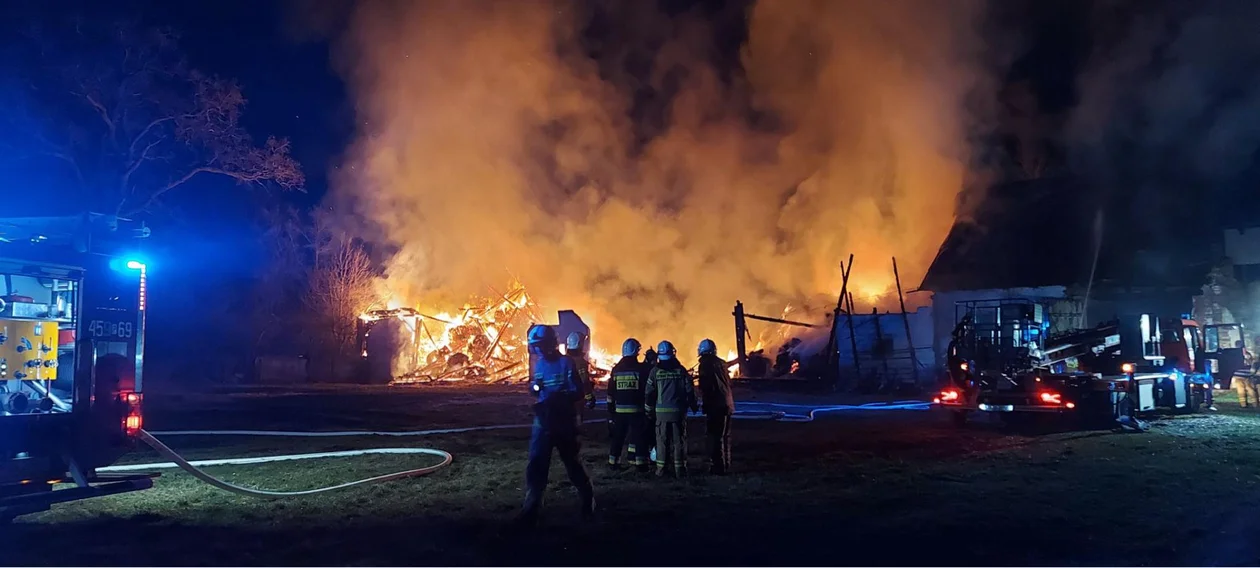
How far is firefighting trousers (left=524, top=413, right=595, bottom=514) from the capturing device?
266 inches

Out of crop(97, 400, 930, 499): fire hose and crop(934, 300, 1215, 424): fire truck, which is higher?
crop(934, 300, 1215, 424): fire truck

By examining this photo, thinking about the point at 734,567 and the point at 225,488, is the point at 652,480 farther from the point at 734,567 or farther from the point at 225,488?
the point at 225,488

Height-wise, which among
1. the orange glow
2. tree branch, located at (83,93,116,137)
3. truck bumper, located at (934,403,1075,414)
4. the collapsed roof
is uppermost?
tree branch, located at (83,93,116,137)

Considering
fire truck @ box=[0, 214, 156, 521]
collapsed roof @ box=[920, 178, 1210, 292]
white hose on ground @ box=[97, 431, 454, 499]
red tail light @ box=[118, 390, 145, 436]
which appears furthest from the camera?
collapsed roof @ box=[920, 178, 1210, 292]

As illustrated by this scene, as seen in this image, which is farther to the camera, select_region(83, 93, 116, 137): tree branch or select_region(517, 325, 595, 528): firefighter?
select_region(83, 93, 116, 137): tree branch

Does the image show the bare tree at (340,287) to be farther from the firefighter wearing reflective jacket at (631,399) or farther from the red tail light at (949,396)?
the firefighter wearing reflective jacket at (631,399)

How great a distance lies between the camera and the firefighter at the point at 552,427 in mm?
6770

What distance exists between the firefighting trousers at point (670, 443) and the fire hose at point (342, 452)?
104 inches

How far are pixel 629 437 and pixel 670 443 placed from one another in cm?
53

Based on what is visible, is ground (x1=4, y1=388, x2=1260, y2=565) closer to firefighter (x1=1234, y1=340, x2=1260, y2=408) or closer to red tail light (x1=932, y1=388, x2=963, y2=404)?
red tail light (x1=932, y1=388, x2=963, y2=404)

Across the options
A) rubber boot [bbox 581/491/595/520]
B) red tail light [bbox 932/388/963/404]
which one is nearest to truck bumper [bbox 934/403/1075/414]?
red tail light [bbox 932/388/963/404]

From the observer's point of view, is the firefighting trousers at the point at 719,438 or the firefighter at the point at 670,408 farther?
the firefighting trousers at the point at 719,438

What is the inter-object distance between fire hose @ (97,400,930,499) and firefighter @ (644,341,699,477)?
2659mm

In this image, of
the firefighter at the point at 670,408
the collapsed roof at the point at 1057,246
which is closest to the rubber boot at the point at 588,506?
the firefighter at the point at 670,408
